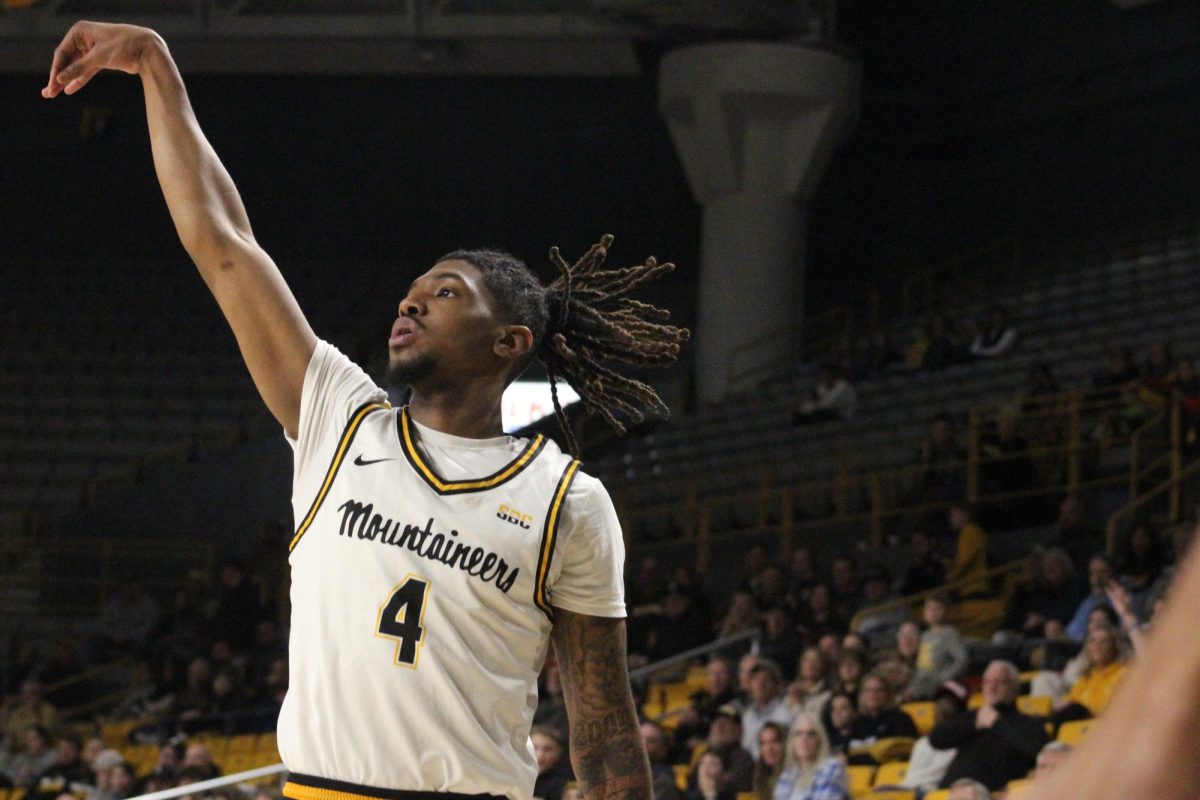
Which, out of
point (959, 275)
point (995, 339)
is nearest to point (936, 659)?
point (995, 339)

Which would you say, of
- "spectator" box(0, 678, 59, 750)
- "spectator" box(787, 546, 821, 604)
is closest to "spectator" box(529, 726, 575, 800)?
"spectator" box(787, 546, 821, 604)

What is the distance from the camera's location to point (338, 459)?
274cm

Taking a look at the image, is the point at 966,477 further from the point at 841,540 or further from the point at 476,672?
the point at 476,672

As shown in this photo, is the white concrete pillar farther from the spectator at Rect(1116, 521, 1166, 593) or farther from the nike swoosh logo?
the nike swoosh logo

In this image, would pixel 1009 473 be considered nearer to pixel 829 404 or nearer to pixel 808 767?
pixel 829 404

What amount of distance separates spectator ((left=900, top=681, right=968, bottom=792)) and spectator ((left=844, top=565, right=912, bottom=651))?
61.8 inches

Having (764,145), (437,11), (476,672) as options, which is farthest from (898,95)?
(476,672)

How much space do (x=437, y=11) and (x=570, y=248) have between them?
5424mm

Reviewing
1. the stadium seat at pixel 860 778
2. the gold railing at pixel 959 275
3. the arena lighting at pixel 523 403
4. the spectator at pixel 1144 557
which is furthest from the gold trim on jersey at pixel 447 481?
the gold railing at pixel 959 275

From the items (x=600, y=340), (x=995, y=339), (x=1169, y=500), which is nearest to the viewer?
(x=600, y=340)

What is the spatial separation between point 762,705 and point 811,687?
0.82 ft

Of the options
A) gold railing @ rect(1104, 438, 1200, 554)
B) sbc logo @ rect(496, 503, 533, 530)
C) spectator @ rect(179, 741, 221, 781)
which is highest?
sbc logo @ rect(496, 503, 533, 530)

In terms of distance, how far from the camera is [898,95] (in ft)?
61.5

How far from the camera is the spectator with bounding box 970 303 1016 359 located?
14.5 metres
